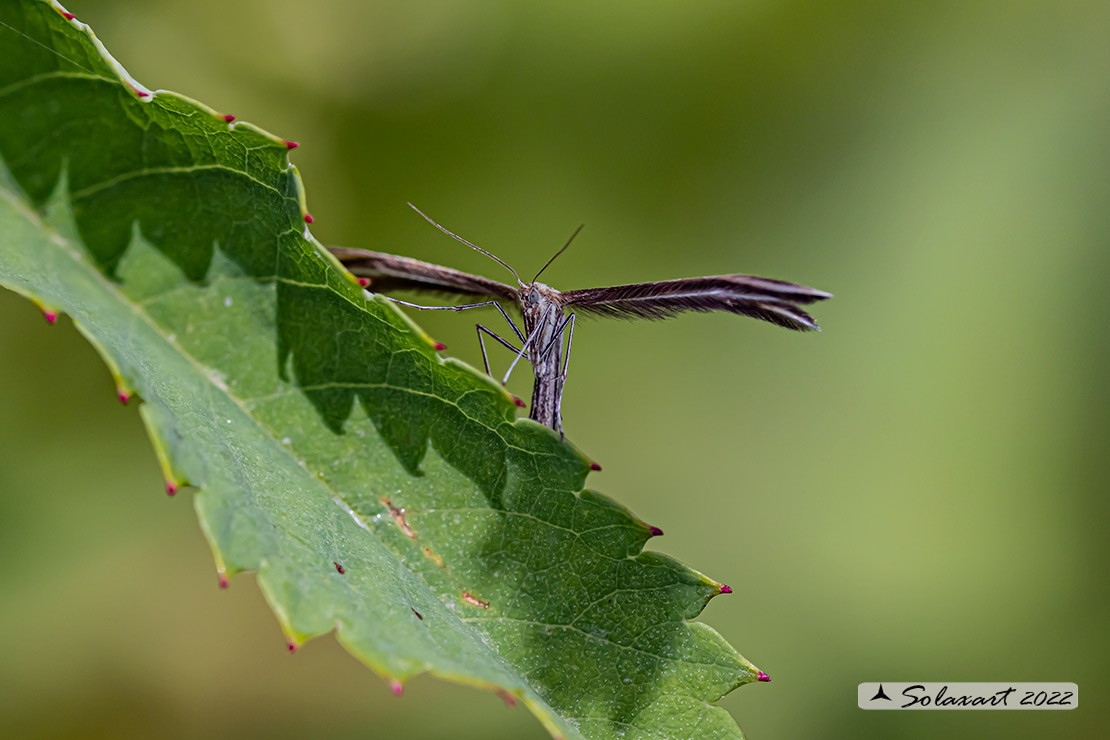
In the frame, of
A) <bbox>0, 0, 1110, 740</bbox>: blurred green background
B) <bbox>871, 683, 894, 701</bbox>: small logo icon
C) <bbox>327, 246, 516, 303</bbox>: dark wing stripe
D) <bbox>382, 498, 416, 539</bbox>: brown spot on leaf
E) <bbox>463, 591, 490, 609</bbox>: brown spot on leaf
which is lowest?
<bbox>463, 591, 490, 609</bbox>: brown spot on leaf

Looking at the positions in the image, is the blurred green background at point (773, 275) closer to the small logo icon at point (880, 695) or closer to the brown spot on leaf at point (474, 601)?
the small logo icon at point (880, 695)

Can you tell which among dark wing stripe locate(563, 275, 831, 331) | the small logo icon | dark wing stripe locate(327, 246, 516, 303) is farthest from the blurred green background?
dark wing stripe locate(563, 275, 831, 331)

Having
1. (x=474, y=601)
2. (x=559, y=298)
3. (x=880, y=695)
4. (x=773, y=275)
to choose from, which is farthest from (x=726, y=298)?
(x=880, y=695)

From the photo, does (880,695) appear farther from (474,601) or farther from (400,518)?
(400,518)

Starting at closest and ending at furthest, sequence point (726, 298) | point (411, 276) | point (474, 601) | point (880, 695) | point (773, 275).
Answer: point (474, 601) → point (726, 298) → point (411, 276) → point (880, 695) → point (773, 275)

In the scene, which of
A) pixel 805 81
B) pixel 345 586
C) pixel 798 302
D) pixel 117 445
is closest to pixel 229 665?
pixel 117 445

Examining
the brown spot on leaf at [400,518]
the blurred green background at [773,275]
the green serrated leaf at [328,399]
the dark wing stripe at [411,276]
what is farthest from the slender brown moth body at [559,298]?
the blurred green background at [773,275]

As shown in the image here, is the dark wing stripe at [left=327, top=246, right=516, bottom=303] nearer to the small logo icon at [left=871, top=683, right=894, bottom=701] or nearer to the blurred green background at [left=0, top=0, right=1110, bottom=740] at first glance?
the blurred green background at [left=0, top=0, right=1110, bottom=740]
